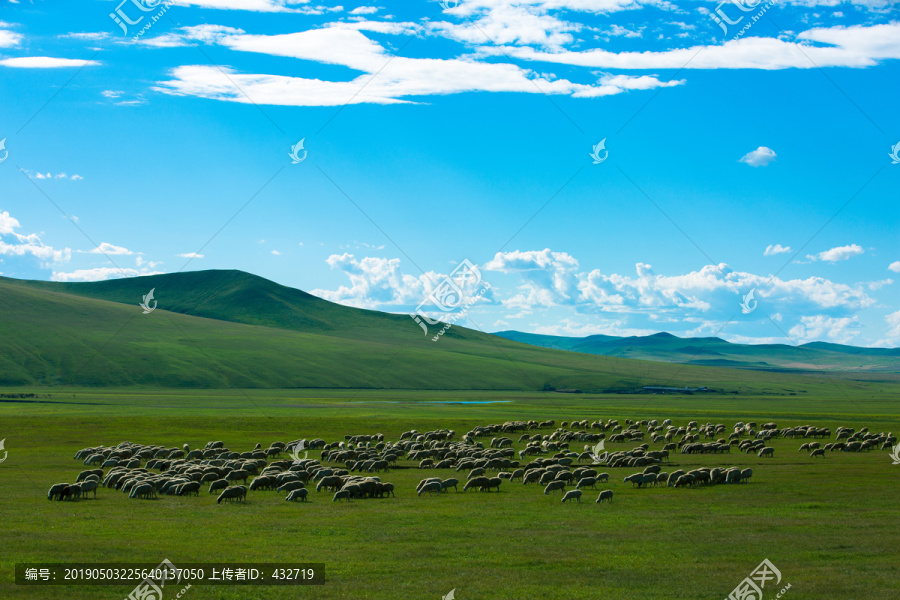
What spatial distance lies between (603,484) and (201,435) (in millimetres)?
37356

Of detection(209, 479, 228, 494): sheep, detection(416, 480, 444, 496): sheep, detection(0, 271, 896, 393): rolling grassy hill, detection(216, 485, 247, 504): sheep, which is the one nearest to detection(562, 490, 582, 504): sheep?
detection(416, 480, 444, 496): sheep

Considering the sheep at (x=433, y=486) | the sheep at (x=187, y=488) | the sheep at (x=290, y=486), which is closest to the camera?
the sheep at (x=187, y=488)

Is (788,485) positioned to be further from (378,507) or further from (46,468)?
(46,468)

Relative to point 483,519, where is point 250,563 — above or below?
below

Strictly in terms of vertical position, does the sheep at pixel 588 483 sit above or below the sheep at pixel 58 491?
below

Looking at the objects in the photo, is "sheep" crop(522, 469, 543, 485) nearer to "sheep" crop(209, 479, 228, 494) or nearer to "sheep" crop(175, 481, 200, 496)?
"sheep" crop(209, 479, 228, 494)

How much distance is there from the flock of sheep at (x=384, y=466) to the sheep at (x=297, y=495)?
0.12 feet

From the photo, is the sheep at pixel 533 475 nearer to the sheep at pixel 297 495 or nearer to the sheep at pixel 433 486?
the sheep at pixel 433 486

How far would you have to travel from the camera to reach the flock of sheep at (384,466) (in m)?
29.2

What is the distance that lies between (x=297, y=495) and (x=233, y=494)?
2376 millimetres

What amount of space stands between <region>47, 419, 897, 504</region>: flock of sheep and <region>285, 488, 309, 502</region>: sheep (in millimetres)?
38

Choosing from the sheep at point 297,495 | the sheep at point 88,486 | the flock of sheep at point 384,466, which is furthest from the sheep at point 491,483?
A: the sheep at point 88,486

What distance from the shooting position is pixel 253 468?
35469 mm

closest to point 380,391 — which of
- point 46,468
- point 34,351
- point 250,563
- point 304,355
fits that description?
point 304,355
